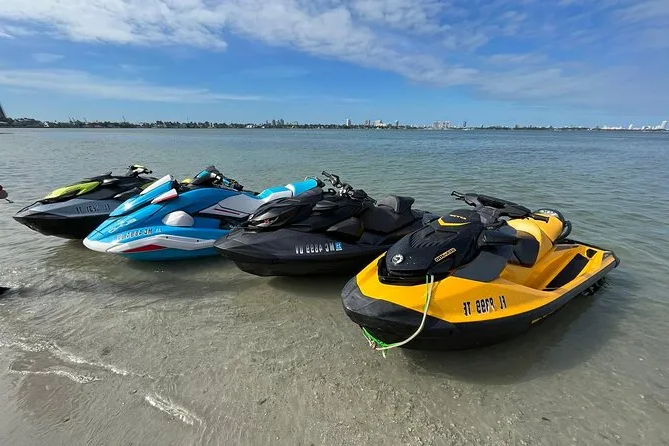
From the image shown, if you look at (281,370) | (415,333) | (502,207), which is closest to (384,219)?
(502,207)

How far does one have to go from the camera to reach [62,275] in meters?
4.44

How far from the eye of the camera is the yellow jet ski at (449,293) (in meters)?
2.50

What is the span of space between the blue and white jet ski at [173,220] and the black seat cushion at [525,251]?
10.9 ft

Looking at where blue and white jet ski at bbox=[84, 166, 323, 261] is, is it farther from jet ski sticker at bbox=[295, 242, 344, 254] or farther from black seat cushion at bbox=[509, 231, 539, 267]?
black seat cushion at bbox=[509, 231, 539, 267]

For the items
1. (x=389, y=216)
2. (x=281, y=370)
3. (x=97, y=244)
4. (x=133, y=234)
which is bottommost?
(x=281, y=370)

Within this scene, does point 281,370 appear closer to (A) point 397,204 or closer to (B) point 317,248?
(B) point 317,248

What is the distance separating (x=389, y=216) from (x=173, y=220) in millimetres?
2568

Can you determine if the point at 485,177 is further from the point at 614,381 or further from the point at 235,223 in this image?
the point at 614,381

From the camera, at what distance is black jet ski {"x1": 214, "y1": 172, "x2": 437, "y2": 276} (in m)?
3.82

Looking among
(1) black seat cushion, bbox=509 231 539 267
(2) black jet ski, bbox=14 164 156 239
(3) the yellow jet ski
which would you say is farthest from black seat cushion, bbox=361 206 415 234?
(2) black jet ski, bbox=14 164 156 239

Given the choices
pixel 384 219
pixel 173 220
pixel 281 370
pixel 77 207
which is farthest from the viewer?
pixel 77 207

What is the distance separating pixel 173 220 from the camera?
4609 millimetres

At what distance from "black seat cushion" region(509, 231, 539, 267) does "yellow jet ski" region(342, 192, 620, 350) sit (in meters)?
0.01

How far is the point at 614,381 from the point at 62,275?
5417 millimetres
